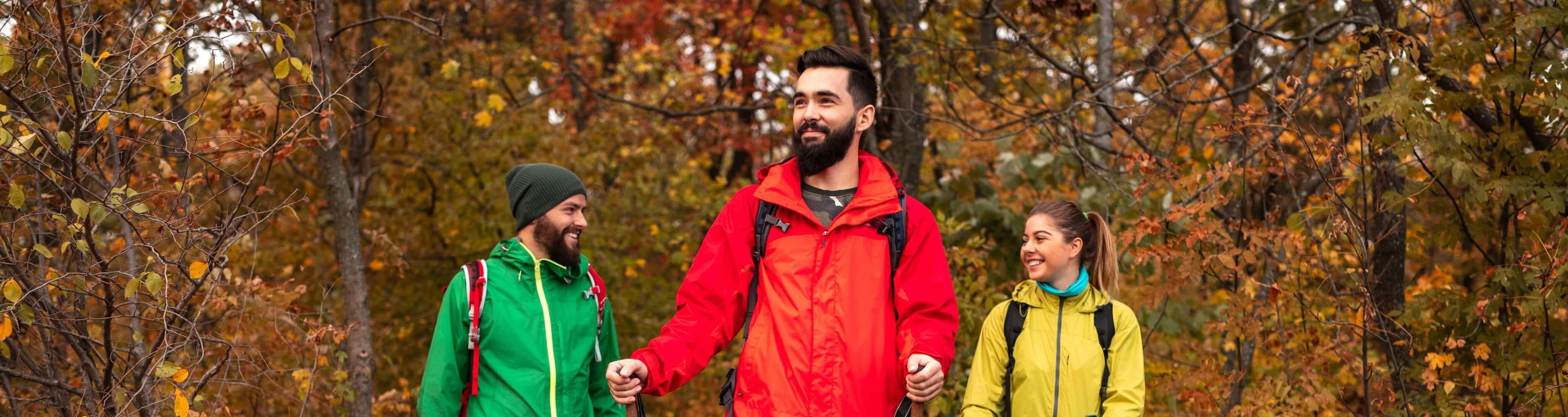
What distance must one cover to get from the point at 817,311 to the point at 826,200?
0.44 meters

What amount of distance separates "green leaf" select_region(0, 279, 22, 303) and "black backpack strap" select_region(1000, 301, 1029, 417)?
295 centimetres

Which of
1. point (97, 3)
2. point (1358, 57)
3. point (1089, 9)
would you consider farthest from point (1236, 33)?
point (97, 3)

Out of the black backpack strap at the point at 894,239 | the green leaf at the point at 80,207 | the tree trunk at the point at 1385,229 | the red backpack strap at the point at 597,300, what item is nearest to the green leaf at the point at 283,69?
the green leaf at the point at 80,207

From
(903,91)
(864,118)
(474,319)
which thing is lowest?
(474,319)

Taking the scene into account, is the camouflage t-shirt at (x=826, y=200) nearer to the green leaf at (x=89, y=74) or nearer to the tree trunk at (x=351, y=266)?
the green leaf at (x=89, y=74)

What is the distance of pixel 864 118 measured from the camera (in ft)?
12.1

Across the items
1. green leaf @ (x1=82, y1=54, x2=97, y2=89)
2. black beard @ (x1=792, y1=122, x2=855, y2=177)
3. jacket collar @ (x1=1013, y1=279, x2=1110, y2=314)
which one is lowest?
jacket collar @ (x1=1013, y1=279, x2=1110, y2=314)

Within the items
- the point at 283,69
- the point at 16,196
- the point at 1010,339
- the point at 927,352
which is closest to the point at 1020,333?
the point at 1010,339

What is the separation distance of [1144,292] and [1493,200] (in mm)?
1507

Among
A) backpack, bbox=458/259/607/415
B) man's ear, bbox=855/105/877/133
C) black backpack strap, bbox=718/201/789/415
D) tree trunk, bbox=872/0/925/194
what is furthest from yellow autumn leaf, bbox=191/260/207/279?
tree trunk, bbox=872/0/925/194

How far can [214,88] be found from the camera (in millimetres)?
5637

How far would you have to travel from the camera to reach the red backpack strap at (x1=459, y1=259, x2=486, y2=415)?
3838 mm

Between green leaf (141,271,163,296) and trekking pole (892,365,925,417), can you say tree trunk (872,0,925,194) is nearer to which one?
trekking pole (892,365,925,417)

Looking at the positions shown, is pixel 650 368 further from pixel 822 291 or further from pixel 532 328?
pixel 532 328
